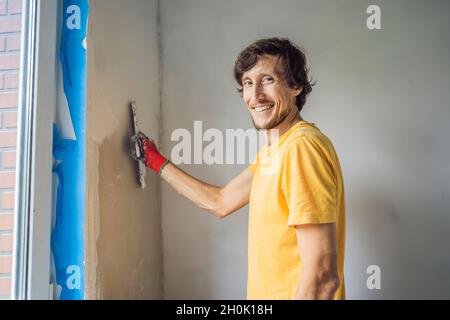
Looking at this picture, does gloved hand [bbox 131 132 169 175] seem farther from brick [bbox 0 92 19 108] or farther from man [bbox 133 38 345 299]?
brick [bbox 0 92 19 108]

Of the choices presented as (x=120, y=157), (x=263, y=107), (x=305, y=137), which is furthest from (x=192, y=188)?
(x=305, y=137)

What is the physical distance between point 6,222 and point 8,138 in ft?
0.68

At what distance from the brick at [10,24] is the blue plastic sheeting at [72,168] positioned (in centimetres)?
11

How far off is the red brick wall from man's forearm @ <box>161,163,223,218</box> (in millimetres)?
554

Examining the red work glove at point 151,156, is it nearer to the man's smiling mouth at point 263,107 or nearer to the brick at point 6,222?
the man's smiling mouth at point 263,107

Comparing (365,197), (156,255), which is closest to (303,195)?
(365,197)

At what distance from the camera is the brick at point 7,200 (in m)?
0.91

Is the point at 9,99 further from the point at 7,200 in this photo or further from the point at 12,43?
the point at 7,200

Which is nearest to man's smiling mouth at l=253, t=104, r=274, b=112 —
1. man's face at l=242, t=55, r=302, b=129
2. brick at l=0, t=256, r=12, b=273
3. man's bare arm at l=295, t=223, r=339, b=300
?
man's face at l=242, t=55, r=302, b=129

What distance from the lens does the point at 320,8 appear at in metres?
1.67

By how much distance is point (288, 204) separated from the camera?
3.43 feet

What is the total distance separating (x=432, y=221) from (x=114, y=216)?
1.29 meters

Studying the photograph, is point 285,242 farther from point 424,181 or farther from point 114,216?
point 424,181

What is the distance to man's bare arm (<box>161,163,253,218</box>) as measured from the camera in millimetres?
1388
